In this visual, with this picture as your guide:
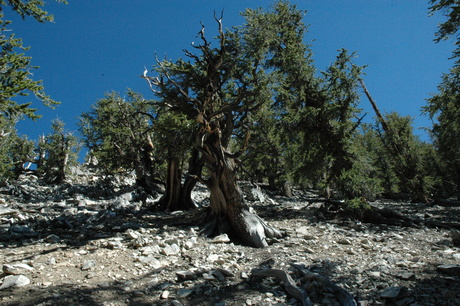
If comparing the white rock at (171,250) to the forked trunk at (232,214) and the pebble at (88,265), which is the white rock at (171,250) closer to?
the pebble at (88,265)

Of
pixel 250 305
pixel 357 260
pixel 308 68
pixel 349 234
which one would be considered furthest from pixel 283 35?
pixel 250 305

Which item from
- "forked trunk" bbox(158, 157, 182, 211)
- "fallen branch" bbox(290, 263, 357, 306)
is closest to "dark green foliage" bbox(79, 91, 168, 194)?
"forked trunk" bbox(158, 157, 182, 211)

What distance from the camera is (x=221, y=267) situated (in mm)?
5824

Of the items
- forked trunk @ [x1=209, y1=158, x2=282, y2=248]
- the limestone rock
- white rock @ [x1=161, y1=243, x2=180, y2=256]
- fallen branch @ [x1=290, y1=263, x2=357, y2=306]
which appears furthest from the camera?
forked trunk @ [x1=209, y1=158, x2=282, y2=248]

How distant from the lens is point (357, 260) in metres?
5.99

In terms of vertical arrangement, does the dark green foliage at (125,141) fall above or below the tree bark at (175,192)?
above

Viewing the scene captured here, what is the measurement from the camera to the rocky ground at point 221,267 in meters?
4.24

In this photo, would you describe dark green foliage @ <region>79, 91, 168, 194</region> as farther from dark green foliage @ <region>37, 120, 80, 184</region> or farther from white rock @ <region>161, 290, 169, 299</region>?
white rock @ <region>161, 290, 169, 299</region>

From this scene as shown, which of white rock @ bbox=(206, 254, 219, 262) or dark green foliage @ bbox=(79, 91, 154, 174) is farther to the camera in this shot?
dark green foliage @ bbox=(79, 91, 154, 174)

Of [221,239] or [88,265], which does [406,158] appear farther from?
[88,265]

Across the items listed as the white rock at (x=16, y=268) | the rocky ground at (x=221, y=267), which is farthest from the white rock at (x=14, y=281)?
the white rock at (x=16, y=268)

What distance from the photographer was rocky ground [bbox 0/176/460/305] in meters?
4.24

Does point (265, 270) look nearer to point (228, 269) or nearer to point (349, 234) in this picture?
point (228, 269)

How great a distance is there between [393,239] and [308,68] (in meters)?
8.07
